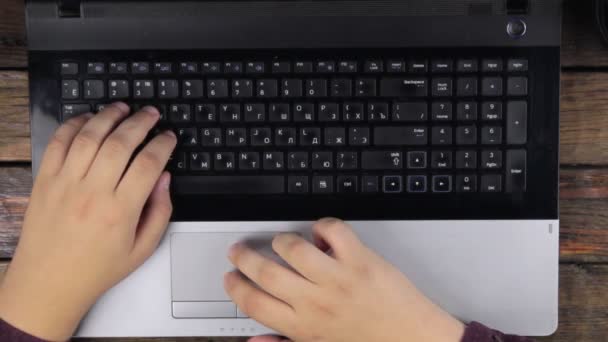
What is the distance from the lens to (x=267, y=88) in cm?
71

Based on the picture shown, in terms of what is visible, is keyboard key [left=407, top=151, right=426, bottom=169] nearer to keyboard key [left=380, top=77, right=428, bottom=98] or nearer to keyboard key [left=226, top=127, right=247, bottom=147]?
keyboard key [left=380, top=77, right=428, bottom=98]

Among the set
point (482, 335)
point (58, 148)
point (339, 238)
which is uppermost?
point (58, 148)

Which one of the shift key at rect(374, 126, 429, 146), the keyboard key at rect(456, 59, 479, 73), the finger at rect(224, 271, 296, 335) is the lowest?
the finger at rect(224, 271, 296, 335)

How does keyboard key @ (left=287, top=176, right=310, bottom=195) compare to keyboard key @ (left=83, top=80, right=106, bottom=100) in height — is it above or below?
below

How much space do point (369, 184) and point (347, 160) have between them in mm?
39

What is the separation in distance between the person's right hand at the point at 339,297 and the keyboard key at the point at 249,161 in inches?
3.7

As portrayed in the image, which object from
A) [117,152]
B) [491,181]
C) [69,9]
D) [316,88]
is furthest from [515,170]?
[69,9]

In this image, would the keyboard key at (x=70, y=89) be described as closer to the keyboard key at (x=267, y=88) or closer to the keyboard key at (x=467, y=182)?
the keyboard key at (x=267, y=88)

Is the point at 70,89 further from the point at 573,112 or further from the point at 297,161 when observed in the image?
the point at 573,112

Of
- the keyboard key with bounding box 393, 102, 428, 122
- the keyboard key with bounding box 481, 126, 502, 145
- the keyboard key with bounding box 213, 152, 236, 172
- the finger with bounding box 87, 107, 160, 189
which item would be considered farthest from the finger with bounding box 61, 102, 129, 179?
the keyboard key with bounding box 481, 126, 502, 145

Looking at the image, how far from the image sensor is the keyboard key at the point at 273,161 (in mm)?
714

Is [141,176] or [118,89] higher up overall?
[118,89]

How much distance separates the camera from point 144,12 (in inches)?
28.1

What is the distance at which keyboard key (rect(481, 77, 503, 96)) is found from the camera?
705 millimetres
